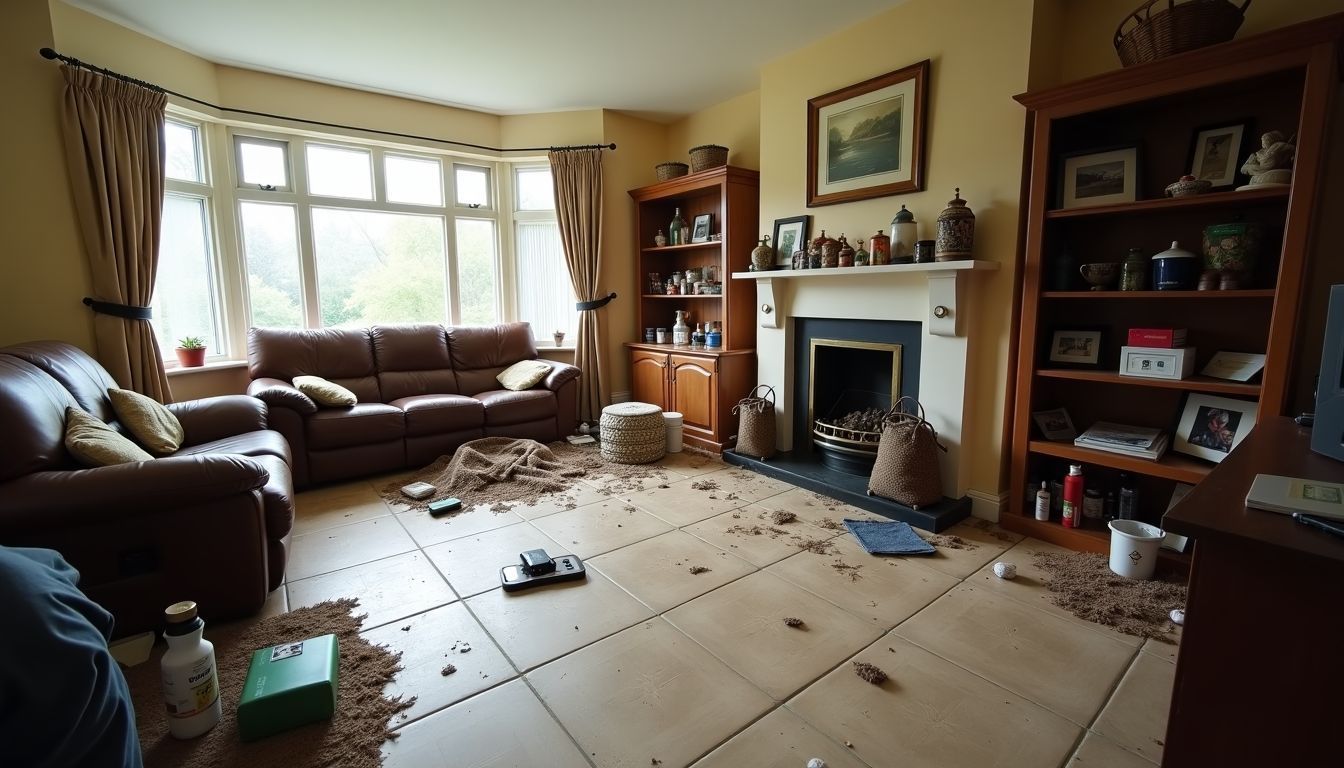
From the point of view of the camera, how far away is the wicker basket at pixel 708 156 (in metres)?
4.47

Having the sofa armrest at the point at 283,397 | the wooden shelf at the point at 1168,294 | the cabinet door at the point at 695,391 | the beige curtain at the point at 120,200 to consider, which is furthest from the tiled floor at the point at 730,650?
the beige curtain at the point at 120,200

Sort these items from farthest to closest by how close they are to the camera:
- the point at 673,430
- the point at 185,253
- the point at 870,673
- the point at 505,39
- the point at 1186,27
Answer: the point at 673,430 → the point at 185,253 → the point at 505,39 → the point at 1186,27 → the point at 870,673

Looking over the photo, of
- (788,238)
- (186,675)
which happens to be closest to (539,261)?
(788,238)

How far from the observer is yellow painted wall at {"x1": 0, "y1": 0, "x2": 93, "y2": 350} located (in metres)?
3.06

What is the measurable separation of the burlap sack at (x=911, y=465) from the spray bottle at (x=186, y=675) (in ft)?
9.45

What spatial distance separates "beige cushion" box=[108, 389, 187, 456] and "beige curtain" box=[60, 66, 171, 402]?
86 centimetres

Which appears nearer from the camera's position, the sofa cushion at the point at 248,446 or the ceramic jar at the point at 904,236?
the sofa cushion at the point at 248,446

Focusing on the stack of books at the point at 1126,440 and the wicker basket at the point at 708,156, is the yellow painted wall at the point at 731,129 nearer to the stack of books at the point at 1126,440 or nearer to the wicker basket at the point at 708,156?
the wicker basket at the point at 708,156

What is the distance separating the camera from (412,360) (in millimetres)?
4613

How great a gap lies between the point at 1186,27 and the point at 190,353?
5658mm

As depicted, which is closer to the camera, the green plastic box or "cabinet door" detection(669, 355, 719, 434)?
the green plastic box

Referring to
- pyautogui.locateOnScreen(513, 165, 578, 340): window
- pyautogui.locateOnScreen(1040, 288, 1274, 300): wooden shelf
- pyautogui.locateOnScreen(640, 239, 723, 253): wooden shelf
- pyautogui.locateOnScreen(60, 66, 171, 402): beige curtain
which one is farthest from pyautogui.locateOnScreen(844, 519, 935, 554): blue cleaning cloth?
pyautogui.locateOnScreen(60, 66, 171, 402): beige curtain

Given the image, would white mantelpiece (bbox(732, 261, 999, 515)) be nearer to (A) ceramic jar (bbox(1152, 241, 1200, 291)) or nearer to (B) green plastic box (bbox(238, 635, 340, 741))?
(A) ceramic jar (bbox(1152, 241, 1200, 291))

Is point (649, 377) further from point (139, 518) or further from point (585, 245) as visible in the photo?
point (139, 518)
